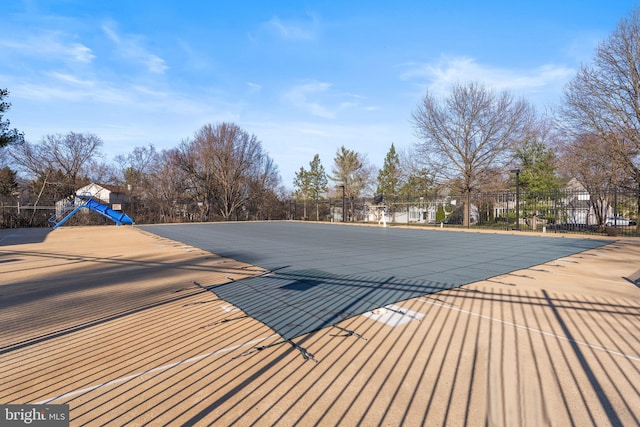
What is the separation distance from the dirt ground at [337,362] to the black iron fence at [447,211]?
13975 mm

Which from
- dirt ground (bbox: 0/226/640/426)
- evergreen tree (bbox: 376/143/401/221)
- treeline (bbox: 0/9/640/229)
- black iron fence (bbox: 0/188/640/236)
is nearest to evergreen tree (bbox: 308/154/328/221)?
treeline (bbox: 0/9/640/229)

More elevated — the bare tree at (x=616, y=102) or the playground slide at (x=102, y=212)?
the bare tree at (x=616, y=102)

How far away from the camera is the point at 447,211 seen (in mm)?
28625

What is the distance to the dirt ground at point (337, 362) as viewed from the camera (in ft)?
7.04

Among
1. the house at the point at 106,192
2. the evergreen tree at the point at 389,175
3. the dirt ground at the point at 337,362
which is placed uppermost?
the evergreen tree at the point at 389,175

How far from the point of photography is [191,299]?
4.86 meters

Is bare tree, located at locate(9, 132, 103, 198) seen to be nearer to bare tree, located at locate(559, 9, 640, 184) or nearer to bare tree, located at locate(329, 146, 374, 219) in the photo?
bare tree, located at locate(329, 146, 374, 219)

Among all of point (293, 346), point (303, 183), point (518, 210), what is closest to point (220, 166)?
point (303, 183)

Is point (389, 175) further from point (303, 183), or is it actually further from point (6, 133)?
point (6, 133)

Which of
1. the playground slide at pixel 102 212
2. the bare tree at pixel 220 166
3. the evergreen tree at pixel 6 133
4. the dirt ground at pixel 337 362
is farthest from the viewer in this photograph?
the bare tree at pixel 220 166

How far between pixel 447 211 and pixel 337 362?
28248mm

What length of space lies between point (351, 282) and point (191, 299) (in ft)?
8.74

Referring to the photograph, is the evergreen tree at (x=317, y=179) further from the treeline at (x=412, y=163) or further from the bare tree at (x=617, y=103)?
the bare tree at (x=617, y=103)

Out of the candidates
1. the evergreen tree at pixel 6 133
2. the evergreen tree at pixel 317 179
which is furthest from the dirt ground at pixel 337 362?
the evergreen tree at pixel 317 179
